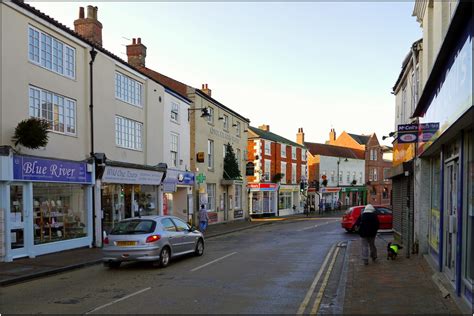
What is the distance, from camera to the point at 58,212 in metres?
16.3

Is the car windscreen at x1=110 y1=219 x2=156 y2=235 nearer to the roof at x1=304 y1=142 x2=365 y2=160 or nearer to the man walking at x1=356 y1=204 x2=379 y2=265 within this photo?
the man walking at x1=356 y1=204 x2=379 y2=265

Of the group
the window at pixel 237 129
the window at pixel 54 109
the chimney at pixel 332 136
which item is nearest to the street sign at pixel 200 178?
the window at pixel 237 129

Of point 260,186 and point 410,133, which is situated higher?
point 410,133

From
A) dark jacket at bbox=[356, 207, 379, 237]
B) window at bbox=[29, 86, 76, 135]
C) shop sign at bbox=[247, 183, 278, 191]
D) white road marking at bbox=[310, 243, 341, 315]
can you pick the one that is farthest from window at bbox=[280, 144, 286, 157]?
dark jacket at bbox=[356, 207, 379, 237]

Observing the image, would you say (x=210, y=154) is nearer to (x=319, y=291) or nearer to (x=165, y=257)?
(x=165, y=257)

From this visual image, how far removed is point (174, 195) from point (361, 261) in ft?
56.3

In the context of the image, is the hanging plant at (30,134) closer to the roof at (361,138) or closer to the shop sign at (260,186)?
the shop sign at (260,186)

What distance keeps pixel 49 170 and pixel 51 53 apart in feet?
13.9

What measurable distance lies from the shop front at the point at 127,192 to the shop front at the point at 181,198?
8.76 feet

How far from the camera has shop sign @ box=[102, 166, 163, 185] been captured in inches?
751

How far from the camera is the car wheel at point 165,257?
12.6 metres

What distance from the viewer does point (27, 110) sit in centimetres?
1471

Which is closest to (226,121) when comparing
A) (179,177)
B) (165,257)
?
(179,177)

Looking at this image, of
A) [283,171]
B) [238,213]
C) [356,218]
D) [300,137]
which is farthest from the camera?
[300,137]
